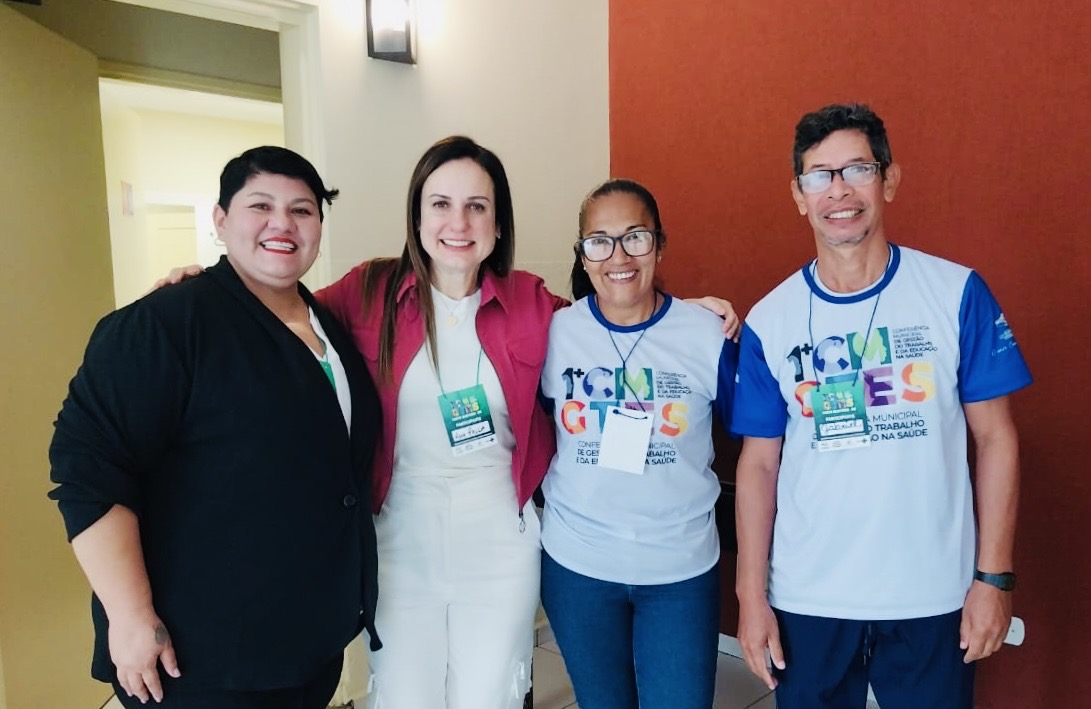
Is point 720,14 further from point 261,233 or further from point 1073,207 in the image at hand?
point 261,233

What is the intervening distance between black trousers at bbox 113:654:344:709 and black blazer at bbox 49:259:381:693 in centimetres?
3

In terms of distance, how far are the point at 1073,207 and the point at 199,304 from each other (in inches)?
87.3

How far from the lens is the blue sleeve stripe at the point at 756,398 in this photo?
1.54 meters

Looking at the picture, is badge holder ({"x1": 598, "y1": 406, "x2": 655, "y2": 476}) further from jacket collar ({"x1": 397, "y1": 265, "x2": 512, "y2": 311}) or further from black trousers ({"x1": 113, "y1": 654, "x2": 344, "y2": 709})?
A: black trousers ({"x1": 113, "y1": 654, "x2": 344, "y2": 709})

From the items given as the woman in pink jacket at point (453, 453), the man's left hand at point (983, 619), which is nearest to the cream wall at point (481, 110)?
the woman in pink jacket at point (453, 453)

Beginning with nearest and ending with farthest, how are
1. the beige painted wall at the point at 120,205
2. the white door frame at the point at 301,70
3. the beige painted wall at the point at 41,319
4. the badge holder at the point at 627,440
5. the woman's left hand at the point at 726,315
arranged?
the badge holder at the point at 627,440 → the woman's left hand at the point at 726,315 → the beige painted wall at the point at 41,319 → the white door frame at the point at 301,70 → the beige painted wall at the point at 120,205

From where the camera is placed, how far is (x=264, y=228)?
1.45 metres

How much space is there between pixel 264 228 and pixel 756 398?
102cm

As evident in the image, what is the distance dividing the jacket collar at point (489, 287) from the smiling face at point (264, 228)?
0.30 m

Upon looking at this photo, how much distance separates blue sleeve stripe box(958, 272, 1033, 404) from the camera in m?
1.38

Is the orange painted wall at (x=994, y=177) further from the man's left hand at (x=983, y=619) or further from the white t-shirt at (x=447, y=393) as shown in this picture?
the white t-shirt at (x=447, y=393)

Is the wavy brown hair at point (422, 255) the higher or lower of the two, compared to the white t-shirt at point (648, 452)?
higher

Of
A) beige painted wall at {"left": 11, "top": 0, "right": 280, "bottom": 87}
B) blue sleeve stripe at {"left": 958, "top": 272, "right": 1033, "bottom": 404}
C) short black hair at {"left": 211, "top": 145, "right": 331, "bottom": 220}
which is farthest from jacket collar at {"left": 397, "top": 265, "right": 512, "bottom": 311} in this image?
beige painted wall at {"left": 11, "top": 0, "right": 280, "bottom": 87}

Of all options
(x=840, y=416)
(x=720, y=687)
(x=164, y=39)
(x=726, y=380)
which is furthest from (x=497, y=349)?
(x=164, y=39)
